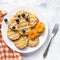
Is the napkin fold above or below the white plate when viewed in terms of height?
below

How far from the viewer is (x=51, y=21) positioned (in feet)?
4.38

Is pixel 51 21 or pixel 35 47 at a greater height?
pixel 51 21

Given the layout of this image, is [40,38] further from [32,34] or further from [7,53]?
[7,53]

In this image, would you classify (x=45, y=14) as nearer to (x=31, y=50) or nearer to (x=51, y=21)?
(x=51, y=21)

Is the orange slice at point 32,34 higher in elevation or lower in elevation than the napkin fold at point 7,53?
higher

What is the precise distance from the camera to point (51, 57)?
1.30 metres

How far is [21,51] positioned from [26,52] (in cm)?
2

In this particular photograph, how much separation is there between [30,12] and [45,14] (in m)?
0.07

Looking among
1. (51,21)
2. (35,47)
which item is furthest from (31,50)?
(51,21)

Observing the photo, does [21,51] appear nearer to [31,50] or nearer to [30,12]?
[31,50]

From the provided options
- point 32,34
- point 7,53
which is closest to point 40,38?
point 32,34

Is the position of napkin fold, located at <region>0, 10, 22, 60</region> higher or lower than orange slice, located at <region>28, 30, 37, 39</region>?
lower

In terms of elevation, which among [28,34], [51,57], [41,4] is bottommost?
[51,57]

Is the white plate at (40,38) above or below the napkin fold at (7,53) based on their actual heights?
above
